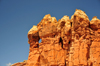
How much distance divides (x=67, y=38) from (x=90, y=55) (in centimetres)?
416

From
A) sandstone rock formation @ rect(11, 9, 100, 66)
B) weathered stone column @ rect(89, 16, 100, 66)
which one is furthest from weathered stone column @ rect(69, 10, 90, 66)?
weathered stone column @ rect(89, 16, 100, 66)

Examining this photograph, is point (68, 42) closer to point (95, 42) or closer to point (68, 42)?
point (68, 42)

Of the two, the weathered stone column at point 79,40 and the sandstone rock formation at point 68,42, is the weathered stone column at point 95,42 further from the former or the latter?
the weathered stone column at point 79,40

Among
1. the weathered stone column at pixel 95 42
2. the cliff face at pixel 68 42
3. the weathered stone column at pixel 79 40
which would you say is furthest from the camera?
the cliff face at pixel 68 42

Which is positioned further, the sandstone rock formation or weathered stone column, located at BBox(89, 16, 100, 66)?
the sandstone rock formation

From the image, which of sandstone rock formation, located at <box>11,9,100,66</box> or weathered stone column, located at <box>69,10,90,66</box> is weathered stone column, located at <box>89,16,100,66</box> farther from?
weathered stone column, located at <box>69,10,90,66</box>

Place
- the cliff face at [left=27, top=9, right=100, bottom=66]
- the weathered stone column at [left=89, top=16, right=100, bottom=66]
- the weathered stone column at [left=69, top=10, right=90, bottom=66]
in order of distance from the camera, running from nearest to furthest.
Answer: the weathered stone column at [left=89, top=16, right=100, bottom=66] < the weathered stone column at [left=69, top=10, right=90, bottom=66] < the cliff face at [left=27, top=9, right=100, bottom=66]

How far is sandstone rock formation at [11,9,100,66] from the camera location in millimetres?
25031

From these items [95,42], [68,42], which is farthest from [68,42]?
[95,42]

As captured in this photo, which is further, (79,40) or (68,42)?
(68,42)

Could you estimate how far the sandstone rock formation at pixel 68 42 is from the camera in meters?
25.0

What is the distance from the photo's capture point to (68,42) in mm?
27406

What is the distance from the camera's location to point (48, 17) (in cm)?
3003

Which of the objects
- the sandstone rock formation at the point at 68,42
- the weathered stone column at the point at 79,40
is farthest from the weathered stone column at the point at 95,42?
the weathered stone column at the point at 79,40
